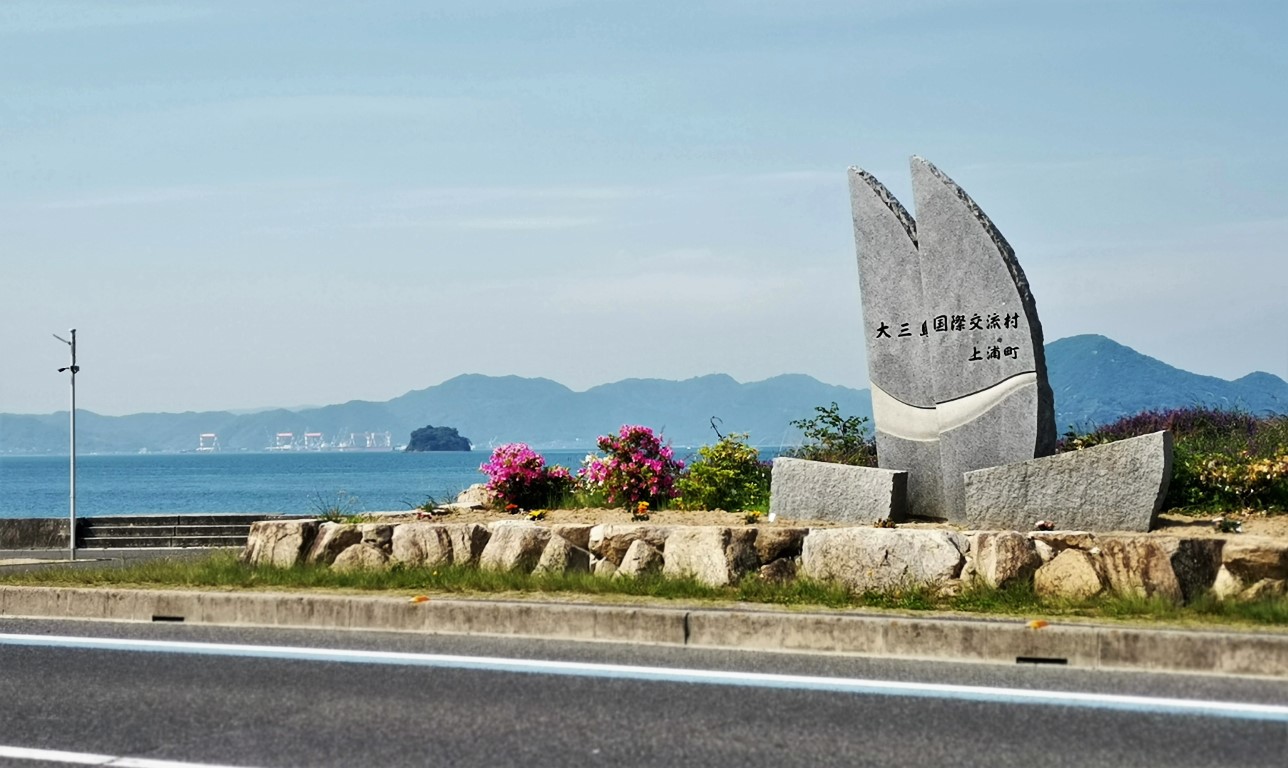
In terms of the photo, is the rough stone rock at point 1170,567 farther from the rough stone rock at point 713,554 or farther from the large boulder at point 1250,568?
the rough stone rock at point 713,554

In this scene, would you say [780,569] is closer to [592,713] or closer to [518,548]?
[518,548]

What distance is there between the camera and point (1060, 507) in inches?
519

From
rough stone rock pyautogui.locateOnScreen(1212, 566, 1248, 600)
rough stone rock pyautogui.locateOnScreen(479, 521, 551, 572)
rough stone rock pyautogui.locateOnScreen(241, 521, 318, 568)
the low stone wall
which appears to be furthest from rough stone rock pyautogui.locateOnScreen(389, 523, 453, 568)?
rough stone rock pyautogui.locateOnScreen(1212, 566, 1248, 600)

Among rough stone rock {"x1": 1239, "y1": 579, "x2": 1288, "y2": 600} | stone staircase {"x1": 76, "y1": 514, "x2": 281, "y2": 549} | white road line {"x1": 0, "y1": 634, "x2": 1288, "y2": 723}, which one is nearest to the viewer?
white road line {"x1": 0, "y1": 634, "x2": 1288, "y2": 723}

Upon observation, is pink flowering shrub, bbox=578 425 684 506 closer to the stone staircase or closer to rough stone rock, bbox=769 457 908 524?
rough stone rock, bbox=769 457 908 524

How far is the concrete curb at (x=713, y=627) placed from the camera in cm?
934

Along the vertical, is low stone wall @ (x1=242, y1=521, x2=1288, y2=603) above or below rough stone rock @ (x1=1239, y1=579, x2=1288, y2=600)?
above

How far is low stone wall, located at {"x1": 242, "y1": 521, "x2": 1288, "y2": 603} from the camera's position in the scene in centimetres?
1131

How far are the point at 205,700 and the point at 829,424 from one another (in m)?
15.7

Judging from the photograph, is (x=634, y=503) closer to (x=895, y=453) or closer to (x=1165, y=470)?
(x=895, y=453)

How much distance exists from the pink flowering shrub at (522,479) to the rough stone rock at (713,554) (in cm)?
376

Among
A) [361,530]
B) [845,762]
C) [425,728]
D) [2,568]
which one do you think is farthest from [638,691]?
[2,568]

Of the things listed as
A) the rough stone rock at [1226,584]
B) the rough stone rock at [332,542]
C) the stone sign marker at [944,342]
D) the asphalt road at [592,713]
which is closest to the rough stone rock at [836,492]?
the stone sign marker at [944,342]

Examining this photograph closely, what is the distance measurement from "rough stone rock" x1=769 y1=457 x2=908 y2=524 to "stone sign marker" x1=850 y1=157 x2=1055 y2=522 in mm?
600
